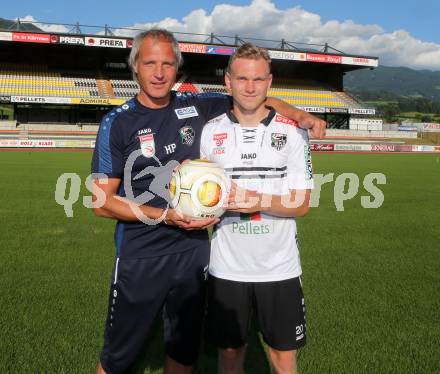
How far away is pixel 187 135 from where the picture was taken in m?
2.66

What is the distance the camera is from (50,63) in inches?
1593

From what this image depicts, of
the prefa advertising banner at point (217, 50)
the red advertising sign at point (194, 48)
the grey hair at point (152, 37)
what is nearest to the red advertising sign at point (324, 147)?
the prefa advertising banner at point (217, 50)

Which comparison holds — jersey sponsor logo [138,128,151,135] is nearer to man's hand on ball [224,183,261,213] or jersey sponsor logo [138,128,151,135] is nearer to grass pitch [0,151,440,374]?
man's hand on ball [224,183,261,213]

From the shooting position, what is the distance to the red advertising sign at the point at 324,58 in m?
40.8

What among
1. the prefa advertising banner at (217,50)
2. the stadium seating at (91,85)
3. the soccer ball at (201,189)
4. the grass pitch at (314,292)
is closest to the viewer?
the soccer ball at (201,189)

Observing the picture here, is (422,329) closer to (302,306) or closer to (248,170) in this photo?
(302,306)

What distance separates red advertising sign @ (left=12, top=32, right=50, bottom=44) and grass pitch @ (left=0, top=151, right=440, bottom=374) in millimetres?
28742

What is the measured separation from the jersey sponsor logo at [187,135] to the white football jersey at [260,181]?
9cm

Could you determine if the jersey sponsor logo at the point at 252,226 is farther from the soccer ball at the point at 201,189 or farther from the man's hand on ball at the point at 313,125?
the man's hand on ball at the point at 313,125

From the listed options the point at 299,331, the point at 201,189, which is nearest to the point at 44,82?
the point at 201,189

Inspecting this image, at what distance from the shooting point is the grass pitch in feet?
11.4

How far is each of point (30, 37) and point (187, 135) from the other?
36494 millimetres

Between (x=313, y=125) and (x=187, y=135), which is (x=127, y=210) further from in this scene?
(x=313, y=125)

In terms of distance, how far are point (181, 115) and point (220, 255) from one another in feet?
2.70
